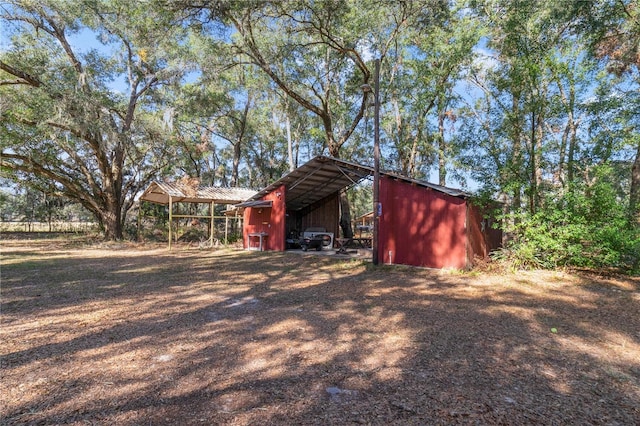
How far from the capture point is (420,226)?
10.5 m

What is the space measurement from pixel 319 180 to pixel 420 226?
6.80 metres

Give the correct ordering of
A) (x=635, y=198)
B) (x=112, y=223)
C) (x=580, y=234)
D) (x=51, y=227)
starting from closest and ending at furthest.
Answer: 1. (x=580, y=234)
2. (x=635, y=198)
3. (x=112, y=223)
4. (x=51, y=227)

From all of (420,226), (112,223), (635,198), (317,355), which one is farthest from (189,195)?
(635,198)

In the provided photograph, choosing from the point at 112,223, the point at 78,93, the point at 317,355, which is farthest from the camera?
the point at 112,223

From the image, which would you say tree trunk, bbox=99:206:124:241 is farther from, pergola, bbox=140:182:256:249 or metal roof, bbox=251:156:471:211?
metal roof, bbox=251:156:471:211

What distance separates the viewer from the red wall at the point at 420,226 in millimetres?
9695

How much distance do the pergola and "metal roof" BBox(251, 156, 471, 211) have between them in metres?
2.26

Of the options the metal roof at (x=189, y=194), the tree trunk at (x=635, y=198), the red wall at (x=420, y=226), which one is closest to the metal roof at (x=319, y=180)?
the red wall at (x=420, y=226)

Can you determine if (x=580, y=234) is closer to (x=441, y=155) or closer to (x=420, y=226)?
(x=420, y=226)

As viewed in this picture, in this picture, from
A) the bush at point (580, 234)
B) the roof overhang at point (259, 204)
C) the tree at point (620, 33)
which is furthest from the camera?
the roof overhang at point (259, 204)

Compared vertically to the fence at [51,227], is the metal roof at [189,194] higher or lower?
higher

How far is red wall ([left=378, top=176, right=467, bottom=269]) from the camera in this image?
9695 mm

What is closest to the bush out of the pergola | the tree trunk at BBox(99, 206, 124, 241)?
the pergola

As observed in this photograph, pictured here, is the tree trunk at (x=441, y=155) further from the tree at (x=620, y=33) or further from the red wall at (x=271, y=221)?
the red wall at (x=271, y=221)
